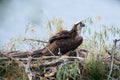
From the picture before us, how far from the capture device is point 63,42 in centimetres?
541

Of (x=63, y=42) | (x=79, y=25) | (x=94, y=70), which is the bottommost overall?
(x=94, y=70)

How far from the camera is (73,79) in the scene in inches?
188

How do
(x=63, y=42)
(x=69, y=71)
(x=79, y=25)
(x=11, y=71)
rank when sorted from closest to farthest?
1. (x=69, y=71)
2. (x=11, y=71)
3. (x=63, y=42)
4. (x=79, y=25)

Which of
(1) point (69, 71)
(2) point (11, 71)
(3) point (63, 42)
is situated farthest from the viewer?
(3) point (63, 42)

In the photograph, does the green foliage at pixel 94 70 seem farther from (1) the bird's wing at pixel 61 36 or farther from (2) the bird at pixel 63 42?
(1) the bird's wing at pixel 61 36

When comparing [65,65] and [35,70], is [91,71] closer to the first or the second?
[65,65]

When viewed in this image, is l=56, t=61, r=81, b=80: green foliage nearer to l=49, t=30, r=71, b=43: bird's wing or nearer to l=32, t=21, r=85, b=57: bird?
l=32, t=21, r=85, b=57: bird

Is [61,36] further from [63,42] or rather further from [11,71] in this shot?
[11,71]

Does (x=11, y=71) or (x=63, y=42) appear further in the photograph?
(x=63, y=42)

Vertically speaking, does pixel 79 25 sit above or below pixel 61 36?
above

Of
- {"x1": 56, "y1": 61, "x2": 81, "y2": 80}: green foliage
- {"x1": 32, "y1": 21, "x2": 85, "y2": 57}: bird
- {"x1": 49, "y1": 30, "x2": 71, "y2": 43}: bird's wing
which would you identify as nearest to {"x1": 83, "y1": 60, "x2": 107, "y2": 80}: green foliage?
{"x1": 56, "y1": 61, "x2": 81, "y2": 80}: green foliage

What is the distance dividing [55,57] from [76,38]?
0.52 m

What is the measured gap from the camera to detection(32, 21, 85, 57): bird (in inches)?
210

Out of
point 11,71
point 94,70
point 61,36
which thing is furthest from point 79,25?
point 11,71
